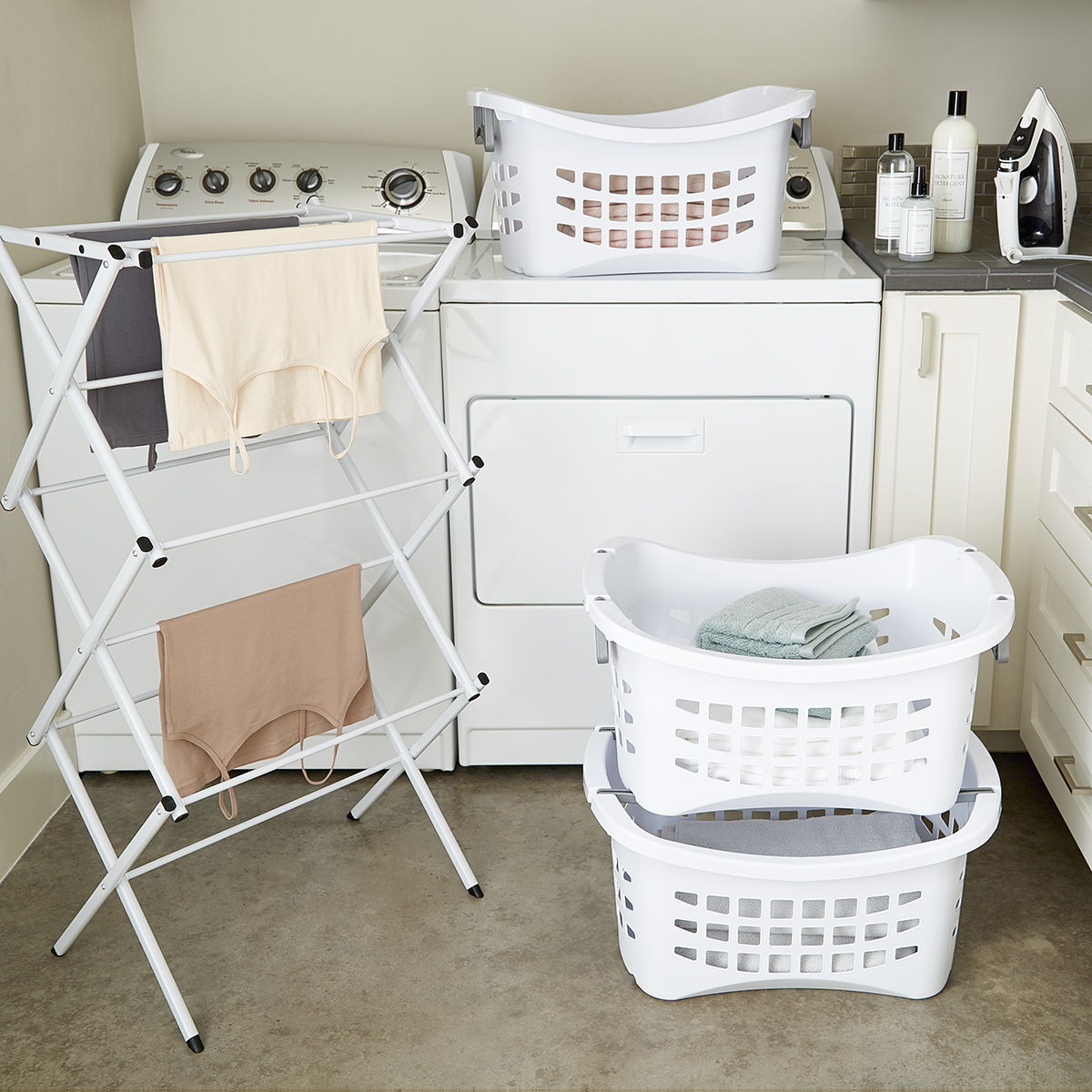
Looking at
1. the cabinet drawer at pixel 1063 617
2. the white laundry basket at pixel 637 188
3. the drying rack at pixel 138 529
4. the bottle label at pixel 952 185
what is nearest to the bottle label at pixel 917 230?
the bottle label at pixel 952 185

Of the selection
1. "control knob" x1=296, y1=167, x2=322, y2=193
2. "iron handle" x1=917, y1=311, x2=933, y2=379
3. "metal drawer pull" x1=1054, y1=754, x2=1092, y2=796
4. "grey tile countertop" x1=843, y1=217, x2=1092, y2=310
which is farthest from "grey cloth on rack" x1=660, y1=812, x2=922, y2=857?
"control knob" x1=296, y1=167, x2=322, y2=193

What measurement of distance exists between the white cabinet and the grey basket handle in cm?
101

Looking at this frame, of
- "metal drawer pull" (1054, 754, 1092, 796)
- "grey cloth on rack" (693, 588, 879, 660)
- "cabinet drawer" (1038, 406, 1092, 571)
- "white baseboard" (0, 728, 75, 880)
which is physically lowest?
"white baseboard" (0, 728, 75, 880)

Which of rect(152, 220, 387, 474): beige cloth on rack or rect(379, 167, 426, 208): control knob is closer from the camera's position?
rect(152, 220, 387, 474): beige cloth on rack

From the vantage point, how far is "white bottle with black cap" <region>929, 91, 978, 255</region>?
6.80ft

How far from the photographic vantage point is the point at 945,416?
2.06 meters

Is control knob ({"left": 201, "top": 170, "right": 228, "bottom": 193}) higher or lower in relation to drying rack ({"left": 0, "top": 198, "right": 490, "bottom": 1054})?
higher

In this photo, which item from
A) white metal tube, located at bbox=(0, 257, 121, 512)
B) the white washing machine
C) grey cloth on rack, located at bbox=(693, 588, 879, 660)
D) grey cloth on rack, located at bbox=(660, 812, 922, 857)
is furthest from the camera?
the white washing machine

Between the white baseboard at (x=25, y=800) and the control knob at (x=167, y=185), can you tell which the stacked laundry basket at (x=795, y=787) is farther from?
the control knob at (x=167, y=185)

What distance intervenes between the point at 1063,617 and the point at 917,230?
71cm

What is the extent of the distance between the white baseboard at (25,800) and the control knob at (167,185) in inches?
44.4

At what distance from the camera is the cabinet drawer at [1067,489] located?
1799mm

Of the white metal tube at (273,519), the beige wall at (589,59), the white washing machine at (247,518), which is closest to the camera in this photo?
the white metal tube at (273,519)

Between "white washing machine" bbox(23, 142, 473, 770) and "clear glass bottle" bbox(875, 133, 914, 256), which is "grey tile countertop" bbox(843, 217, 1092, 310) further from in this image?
"white washing machine" bbox(23, 142, 473, 770)
